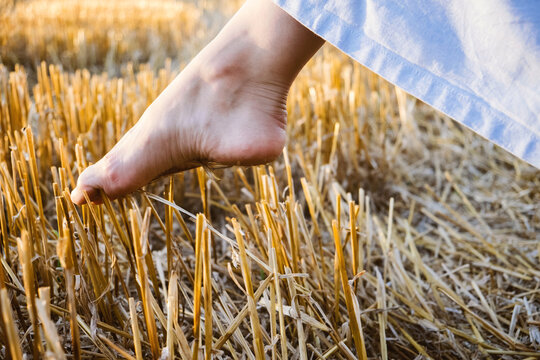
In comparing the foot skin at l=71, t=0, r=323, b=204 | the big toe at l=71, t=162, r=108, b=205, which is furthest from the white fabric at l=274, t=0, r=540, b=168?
the big toe at l=71, t=162, r=108, b=205

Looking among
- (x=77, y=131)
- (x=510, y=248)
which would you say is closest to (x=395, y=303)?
(x=510, y=248)

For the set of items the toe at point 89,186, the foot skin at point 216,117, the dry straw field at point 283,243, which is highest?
the foot skin at point 216,117

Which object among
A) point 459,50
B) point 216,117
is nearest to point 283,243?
point 216,117

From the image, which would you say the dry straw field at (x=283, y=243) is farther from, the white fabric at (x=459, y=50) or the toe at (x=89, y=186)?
the white fabric at (x=459, y=50)

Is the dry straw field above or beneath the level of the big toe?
beneath

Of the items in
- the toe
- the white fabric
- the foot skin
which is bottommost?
the toe

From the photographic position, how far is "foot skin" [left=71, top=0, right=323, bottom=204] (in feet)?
2.26

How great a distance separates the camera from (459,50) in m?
0.56

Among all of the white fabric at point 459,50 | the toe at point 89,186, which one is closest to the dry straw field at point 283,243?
the toe at point 89,186

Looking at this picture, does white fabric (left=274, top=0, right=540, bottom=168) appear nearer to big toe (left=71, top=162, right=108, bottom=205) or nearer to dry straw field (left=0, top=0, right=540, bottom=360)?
dry straw field (left=0, top=0, right=540, bottom=360)

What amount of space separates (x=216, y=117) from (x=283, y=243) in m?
0.21

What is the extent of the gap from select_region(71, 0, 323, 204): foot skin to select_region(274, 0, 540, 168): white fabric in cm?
9

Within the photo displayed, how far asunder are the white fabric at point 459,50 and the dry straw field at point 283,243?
19 centimetres

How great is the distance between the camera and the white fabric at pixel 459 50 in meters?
0.53
